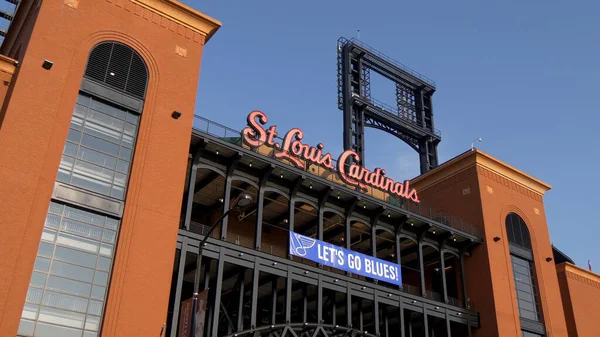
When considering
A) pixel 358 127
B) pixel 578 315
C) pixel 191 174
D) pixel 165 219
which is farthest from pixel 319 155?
pixel 578 315

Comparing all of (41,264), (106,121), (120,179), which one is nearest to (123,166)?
(120,179)

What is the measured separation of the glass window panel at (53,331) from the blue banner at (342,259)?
12834 mm

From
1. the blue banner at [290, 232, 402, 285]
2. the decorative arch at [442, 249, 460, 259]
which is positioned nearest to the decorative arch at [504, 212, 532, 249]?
the decorative arch at [442, 249, 460, 259]

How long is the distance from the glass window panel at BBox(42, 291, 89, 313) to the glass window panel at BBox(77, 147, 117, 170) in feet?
21.3

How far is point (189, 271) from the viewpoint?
3662 cm

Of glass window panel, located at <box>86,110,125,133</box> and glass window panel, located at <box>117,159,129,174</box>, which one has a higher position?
glass window panel, located at <box>86,110,125,133</box>

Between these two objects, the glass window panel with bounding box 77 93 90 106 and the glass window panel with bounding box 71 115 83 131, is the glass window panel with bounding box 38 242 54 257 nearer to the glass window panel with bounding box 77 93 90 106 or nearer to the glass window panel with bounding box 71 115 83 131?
the glass window panel with bounding box 71 115 83 131

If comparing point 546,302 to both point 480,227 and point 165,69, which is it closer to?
point 480,227

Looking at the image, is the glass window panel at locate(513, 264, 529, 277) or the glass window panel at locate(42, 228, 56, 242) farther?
the glass window panel at locate(513, 264, 529, 277)

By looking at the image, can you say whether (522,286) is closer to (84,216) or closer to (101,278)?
(101,278)

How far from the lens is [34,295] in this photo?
25.5m

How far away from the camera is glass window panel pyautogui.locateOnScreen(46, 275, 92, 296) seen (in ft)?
86.0

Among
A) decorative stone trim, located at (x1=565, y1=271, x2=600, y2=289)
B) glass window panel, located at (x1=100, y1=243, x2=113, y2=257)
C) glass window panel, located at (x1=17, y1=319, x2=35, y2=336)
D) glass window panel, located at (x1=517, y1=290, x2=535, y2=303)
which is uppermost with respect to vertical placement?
decorative stone trim, located at (x1=565, y1=271, x2=600, y2=289)

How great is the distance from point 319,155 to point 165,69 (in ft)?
37.1
